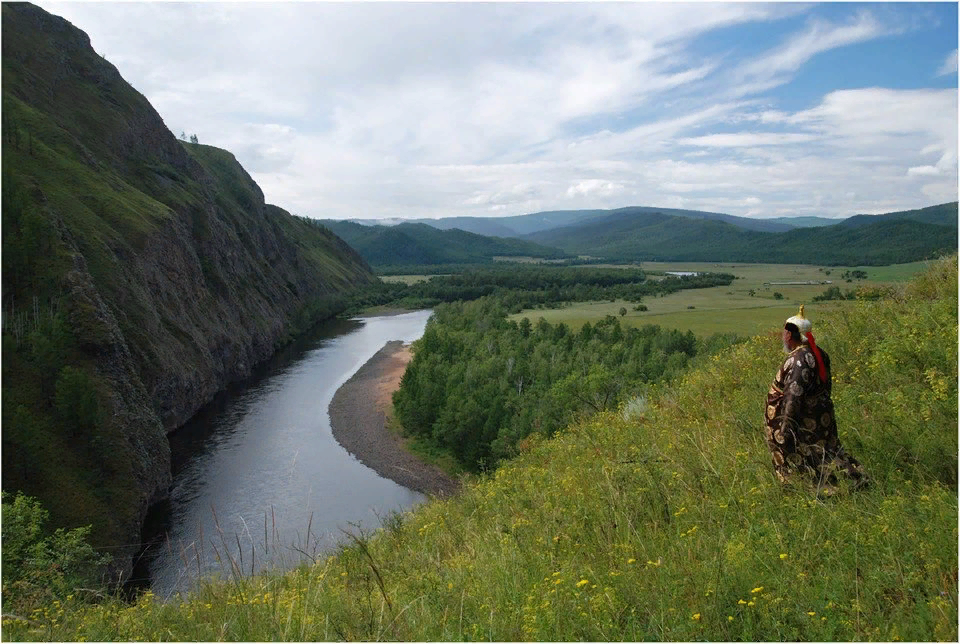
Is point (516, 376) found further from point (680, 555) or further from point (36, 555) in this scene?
point (680, 555)

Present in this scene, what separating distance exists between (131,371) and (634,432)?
40.1 meters

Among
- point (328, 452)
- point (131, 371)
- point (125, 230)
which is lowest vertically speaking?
point (328, 452)

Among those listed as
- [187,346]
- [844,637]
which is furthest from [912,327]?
[187,346]

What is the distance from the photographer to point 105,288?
45688 millimetres

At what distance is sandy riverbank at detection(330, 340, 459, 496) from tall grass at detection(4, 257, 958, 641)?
62.0ft

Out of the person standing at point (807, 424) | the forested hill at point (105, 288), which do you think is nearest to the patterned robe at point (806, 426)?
the person standing at point (807, 424)

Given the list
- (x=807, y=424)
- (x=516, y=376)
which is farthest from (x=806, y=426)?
(x=516, y=376)

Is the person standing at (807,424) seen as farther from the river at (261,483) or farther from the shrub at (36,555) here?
the shrub at (36,555)

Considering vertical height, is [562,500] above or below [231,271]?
below

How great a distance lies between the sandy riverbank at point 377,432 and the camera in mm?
37188

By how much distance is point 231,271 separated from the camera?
81500 millimetres

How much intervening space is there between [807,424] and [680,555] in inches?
84.7

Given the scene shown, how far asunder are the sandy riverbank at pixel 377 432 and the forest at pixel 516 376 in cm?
223

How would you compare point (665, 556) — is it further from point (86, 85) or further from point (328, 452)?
point (86, 85)
